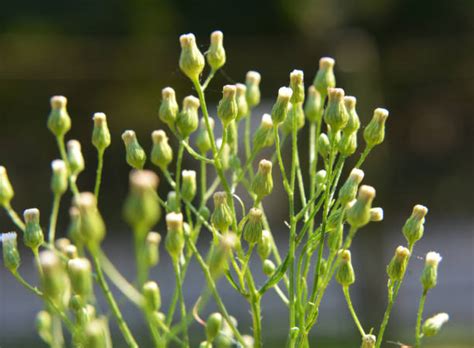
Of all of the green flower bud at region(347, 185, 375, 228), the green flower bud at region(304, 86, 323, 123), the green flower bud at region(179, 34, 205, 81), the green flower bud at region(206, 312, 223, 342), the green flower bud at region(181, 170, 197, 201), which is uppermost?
the green flower bud at region(304, 86, 323, 123)

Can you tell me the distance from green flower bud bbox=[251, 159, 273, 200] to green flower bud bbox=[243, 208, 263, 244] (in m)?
0.05

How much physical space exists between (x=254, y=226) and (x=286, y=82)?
4474 mm

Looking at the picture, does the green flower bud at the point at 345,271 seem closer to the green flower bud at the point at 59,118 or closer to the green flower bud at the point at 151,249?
the green flower bud at the point at 151,249

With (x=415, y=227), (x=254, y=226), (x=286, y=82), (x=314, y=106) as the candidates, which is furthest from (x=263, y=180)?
(x=286, y=82)

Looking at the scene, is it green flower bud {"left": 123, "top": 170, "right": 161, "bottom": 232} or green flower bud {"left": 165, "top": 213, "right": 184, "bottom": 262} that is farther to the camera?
green flower bud {"left": 165, "top": 213, "right": 184, "bottom": 262}

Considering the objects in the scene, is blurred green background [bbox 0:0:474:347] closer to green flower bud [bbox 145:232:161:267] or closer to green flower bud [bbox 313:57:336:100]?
green flower bud [bbox 313:57:336:100]

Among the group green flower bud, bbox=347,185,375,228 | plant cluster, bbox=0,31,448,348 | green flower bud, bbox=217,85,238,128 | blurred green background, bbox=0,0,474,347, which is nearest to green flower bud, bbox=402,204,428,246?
plant cluster, bbox=0,31,448,348

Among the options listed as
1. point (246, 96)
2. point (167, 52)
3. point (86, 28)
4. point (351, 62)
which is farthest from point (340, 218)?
point (86, 28)

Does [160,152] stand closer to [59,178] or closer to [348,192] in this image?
[59,178]

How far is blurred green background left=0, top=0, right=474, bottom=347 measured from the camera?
15.7 ft

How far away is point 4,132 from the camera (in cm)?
639

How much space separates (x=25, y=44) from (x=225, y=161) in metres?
5.34

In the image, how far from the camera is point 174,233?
0.79m

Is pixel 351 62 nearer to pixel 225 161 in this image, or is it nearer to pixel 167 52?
pixel 167 52
